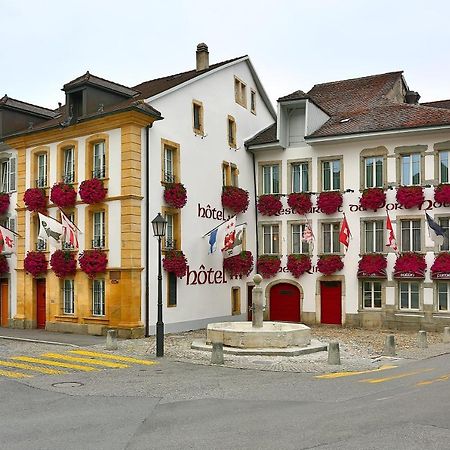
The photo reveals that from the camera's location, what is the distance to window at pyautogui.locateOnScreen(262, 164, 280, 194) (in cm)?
3203

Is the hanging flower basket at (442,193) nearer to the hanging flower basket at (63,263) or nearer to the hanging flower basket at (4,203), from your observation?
the hanging flower basket at (63,263)

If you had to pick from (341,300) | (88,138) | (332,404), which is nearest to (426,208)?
(341,300)

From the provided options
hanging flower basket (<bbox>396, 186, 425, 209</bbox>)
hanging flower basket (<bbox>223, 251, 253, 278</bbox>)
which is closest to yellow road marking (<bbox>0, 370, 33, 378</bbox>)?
hanging flower basket (<bbox>223, 251, 253, 278</bbox>)

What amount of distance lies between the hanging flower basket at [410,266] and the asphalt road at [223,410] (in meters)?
12.0

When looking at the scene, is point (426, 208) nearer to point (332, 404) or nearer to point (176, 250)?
point (176, 250)

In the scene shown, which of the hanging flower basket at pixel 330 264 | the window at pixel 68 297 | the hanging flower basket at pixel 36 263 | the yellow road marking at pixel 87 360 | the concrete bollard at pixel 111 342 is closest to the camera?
the yellow road marking at pixel 87 360

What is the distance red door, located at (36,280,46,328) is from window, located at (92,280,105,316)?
11.1 feet

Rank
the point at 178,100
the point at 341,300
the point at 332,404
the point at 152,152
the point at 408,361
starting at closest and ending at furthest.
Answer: the point at 332,404 → the point at 408,361 → the point at 152,152 → the point at 178,100 → the point at 341,300

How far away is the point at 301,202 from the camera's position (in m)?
30.7

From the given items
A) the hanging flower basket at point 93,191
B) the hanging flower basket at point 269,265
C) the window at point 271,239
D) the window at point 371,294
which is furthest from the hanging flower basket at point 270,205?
the hanging flower basket at point 93,191

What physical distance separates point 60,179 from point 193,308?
7607 millimetres

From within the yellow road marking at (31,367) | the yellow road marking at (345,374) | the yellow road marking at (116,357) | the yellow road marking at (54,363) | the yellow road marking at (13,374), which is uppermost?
the yellow road marking at (13,374)

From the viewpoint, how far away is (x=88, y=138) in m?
26.0

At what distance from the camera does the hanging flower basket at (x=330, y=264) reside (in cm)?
2970
